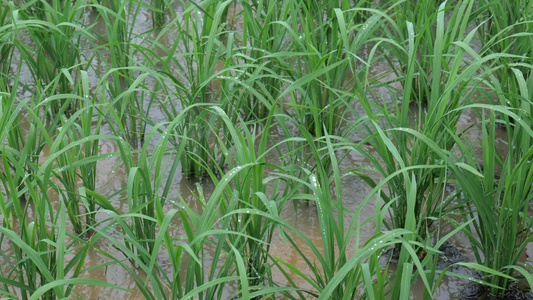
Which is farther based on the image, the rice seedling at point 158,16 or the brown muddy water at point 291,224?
the rice seedling at point 158,16

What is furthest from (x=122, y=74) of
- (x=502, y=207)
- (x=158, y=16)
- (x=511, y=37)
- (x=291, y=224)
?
(x=511, y=37)

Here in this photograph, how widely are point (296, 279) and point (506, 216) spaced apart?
22.5 inches

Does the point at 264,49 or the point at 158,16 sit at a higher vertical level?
the point at 158,16

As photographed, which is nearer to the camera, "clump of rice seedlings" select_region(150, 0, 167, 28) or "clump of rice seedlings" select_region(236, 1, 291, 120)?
"clump of rice seedlings" select_region(236, 1, 291, 120)

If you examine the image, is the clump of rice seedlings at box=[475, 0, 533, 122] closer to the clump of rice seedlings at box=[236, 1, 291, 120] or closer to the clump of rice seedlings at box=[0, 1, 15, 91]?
the clump of rice seedlings at box=[236, 1, 291, 120]

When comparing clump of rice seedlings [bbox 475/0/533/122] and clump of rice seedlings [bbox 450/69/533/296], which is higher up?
clump of rice seedlings [bbox 475/0/533/122]

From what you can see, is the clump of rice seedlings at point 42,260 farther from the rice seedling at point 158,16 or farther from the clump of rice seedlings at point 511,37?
the rice seedling at point 158,16

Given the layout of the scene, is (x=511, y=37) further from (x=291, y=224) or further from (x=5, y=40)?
(x=5, y=40)

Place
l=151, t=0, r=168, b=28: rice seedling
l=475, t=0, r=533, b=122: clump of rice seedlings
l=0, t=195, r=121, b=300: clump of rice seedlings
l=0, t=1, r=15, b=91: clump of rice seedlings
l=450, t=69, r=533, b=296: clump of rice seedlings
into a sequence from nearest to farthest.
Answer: l=0, t=195, r=121, b=300: clump of rice seedlings < l=450, t=69, r=533, b=296: clump of rice seedlings < l=475, t=0, r=533, b=122: clump of rice seedlings < l=0, t=1, r=15, b=91: clump of rice seedlings < l=151, t=0, r=168, b=28: rice seedling

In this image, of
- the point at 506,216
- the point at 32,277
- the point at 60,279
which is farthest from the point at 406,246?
the point at 32,277

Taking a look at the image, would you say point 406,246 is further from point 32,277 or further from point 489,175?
point 32,277

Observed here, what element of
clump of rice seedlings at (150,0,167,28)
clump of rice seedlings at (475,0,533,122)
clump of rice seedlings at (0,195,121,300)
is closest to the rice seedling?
clump of rice seedlings at (150,0,167,28)

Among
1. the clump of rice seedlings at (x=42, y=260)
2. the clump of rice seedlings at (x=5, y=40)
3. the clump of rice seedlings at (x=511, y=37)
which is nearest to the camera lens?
the clump of rice seedlings at (x=42, y=260)

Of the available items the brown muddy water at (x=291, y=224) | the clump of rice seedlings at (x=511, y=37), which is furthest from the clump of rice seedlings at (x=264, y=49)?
the clump of rice seedlings at (x=511, y=37)
